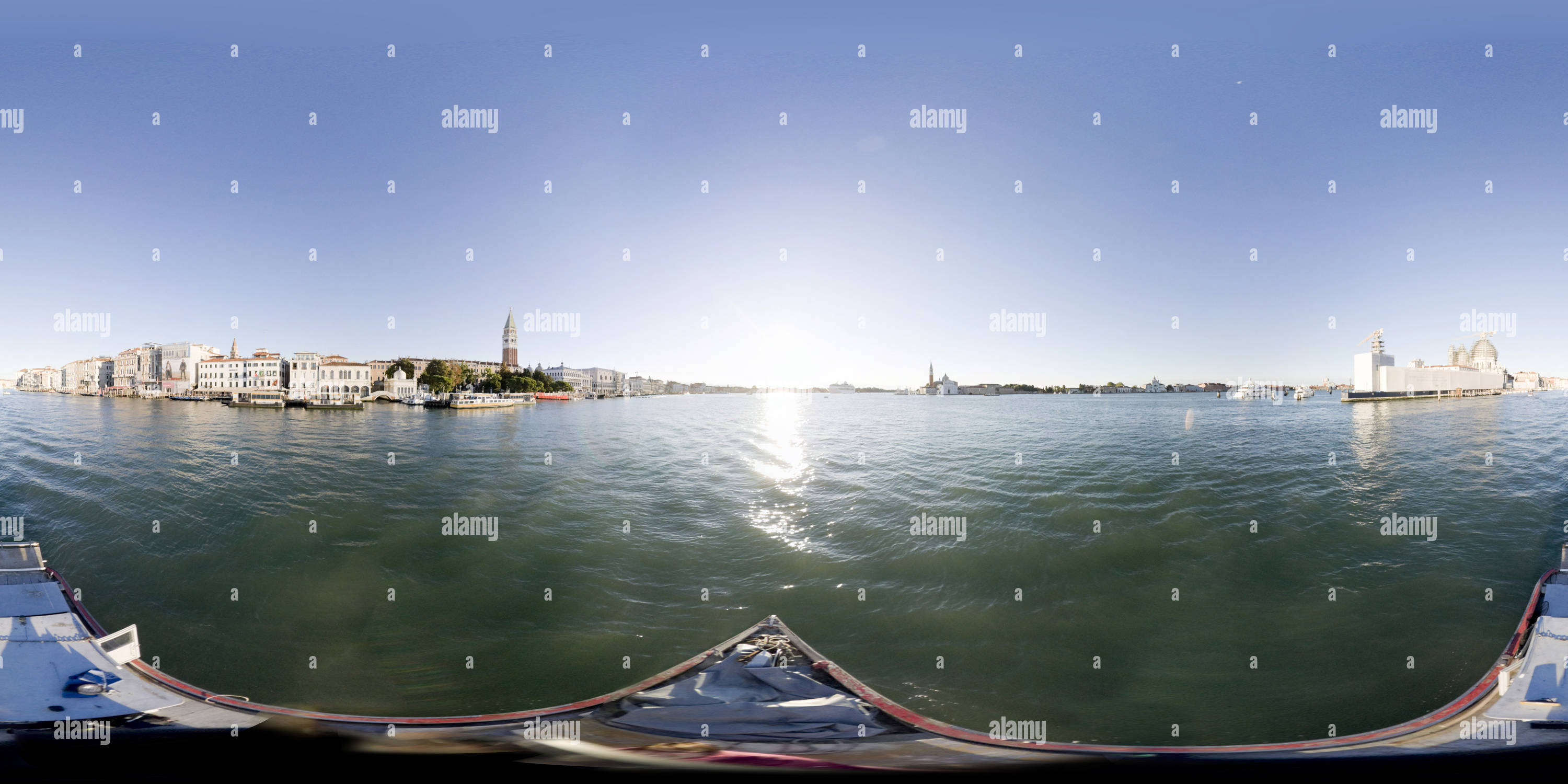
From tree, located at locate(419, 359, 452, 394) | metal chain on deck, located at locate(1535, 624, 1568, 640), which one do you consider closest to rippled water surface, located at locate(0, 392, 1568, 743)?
metal chain on deck, located at locate(1535, 624, 1568, 640)

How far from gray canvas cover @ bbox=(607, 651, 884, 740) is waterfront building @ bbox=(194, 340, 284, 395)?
4172 centimetres

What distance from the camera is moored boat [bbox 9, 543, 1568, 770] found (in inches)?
65.1

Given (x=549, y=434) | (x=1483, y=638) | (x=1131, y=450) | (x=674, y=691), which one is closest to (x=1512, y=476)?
(x=1131, y=450)

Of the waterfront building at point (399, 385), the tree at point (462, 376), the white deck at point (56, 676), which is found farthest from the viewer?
the tree at point (462, 376)

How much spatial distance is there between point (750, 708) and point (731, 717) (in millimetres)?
126

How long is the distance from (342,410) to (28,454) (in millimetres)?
19905

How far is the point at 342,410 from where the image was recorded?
88.5 ft

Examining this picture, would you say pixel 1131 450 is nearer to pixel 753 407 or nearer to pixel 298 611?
pixel 298 611

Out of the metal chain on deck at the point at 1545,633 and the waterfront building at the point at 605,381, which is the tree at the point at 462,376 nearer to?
the waterfront building at the point at 605,381

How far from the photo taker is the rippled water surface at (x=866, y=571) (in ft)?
10.8

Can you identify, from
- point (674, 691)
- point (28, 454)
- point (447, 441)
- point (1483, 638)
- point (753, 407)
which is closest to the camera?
point (674, 691)

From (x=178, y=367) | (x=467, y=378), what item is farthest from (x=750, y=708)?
(x=178, y=367)

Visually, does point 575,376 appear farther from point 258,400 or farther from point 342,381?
point 258,400

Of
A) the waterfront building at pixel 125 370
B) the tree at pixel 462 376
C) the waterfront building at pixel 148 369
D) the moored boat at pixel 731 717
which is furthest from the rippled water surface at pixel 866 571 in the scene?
the waterfront building at pixel 125 370
